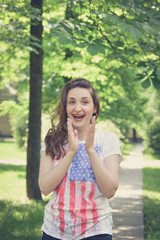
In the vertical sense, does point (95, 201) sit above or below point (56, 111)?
below

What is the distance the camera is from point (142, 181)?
34.6ft

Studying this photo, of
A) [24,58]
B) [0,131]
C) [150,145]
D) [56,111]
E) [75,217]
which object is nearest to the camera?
[75,217]

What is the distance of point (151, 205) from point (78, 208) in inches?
218

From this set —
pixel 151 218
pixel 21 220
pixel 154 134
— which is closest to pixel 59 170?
pixel 21 220

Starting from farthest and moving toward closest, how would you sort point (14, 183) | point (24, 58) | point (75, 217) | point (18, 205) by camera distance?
point (14, 183), point (24, 58), point (18, 205), point (75, 217)

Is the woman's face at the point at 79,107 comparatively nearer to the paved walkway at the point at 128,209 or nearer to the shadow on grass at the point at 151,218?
the paved walkway at the point at 128,209

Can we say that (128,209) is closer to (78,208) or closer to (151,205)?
(151,205)

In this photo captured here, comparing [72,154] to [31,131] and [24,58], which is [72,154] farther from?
[24,58]

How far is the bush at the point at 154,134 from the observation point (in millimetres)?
18453

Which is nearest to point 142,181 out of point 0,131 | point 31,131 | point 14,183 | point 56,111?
point 14,183

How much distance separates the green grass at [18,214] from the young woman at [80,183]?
2.71 meters

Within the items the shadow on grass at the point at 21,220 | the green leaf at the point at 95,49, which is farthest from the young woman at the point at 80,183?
the shadow on grass at the point at 21,220

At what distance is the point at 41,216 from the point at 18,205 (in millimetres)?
1065

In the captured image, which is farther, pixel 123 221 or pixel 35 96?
pixel 35 96
